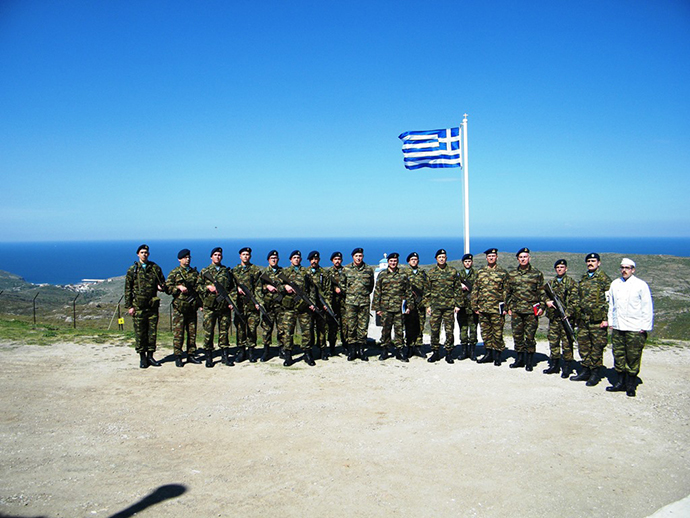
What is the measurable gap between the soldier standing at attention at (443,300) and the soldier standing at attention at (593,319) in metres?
2.27

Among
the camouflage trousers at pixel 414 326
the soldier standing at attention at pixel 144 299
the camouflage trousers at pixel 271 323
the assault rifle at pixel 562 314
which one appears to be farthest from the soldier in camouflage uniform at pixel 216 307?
the assault rifle at pixel 562 314

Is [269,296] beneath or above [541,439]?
above

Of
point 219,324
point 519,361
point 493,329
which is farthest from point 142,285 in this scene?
point 519,361

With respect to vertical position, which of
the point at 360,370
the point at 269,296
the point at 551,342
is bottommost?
the point at 360,370

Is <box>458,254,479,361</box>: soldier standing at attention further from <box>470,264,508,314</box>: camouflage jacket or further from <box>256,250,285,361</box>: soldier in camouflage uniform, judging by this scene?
<box>256,250,285,361</box>: soldier in camouflage uniform

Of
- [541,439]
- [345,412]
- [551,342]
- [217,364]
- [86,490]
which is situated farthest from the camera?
[217,364]

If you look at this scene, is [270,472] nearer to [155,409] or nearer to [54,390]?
[155,409]

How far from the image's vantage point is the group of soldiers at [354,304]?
→ 8.43m

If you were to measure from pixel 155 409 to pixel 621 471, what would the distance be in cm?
572

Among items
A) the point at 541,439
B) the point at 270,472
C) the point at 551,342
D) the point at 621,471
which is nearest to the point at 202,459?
the point at 270,472

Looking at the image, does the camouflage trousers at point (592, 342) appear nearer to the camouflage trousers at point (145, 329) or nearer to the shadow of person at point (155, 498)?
the shadow of person at point (155, 498)

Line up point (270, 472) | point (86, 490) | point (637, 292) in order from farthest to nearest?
point (637, 292) < point (270, 472) < point (86, 490)

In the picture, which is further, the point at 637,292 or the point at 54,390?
the point at 54,390

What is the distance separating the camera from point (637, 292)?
22.8 feet
